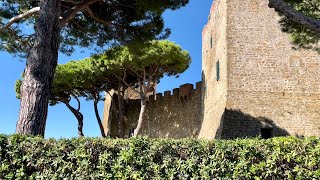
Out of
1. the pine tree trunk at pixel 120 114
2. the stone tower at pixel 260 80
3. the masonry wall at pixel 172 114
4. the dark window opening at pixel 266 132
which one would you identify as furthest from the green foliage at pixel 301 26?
the pine tree trunk at pixel 120 114

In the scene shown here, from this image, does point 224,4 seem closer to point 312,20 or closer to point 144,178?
point 312,20

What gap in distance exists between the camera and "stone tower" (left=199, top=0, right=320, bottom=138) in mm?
12938

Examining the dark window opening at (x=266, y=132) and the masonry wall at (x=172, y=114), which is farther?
the masonry wall at (x=172, y=114)

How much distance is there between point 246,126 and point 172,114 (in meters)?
6.79

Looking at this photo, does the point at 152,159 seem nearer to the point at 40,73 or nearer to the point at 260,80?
the point at 40,73

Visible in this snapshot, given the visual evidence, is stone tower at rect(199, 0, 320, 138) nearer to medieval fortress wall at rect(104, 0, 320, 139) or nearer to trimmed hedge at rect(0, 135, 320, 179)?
medieval fortress wall at rect(104, 0, 320, 139)

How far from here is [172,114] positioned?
19.2 metres

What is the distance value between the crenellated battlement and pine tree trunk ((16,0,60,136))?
1122cm

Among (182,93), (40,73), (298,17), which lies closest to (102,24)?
(40,73)

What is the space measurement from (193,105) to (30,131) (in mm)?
12191

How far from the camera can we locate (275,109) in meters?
13.1

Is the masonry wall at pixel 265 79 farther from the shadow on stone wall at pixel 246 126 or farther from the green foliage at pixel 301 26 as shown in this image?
the green foliage at pixel 301 26

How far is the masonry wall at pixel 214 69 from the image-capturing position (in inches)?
535

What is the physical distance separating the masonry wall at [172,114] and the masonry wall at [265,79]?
170 inches
